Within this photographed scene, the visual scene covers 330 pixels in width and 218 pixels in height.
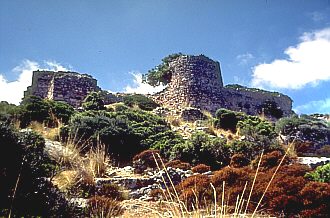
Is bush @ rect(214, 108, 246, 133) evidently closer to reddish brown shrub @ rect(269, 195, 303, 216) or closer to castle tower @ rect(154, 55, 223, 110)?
castle tower @ rect(154, 55, 223, 110)

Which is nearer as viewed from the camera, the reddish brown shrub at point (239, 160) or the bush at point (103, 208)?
the bush at point (103, 208)

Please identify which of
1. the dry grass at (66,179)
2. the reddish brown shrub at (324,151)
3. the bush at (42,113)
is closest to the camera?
the dry grass at (66,179)

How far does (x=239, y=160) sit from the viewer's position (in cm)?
1027

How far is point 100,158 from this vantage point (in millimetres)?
9328

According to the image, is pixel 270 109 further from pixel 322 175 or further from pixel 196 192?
pixel 196 192

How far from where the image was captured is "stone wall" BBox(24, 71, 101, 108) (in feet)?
75.2

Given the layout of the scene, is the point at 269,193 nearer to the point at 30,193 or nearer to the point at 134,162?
the point at 30,193

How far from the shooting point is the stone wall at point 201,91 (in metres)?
24.2

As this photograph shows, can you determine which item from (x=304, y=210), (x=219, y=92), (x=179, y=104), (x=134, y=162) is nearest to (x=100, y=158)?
(x=134, y=162)

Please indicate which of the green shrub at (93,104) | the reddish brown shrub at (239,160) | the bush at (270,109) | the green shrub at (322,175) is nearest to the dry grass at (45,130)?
the green shrub at (93,104)

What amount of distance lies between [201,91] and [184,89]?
3.37 feet

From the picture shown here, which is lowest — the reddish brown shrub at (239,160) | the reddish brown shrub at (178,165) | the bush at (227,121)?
the reddish brown shrub at (178,165)

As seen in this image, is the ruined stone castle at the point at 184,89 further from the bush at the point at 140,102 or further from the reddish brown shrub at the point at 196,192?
the reddish brown shrub at the point at 196,192

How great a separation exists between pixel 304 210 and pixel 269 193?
0.59 metres
